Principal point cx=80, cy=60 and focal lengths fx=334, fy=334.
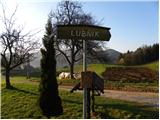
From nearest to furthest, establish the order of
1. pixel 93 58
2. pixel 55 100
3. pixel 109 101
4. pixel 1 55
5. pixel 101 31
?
pixel 101 31, pixel 55 100, pixel 109 101, pixel 1 55, pixel 93 58

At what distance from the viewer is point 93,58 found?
96.1ft

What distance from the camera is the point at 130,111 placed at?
39.5ft

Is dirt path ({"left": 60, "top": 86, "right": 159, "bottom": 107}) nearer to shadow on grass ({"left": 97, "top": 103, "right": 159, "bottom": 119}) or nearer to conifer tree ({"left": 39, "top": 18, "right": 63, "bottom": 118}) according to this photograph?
shadow on grass ({"left": 97, "top": 103, "right": 159, "bottom": 119})

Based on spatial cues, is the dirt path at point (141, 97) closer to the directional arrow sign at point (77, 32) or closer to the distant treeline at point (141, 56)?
the directional arrow sign at point (77, 32)

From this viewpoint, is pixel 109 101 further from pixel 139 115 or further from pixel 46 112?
pixel 46 112

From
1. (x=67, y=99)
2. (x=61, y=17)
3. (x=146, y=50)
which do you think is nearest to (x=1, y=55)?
(x=67, y=99)

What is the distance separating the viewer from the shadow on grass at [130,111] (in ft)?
38.1

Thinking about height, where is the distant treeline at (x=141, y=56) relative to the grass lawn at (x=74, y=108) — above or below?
above

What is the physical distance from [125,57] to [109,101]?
21.6m

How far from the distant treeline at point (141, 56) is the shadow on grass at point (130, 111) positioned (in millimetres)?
20543

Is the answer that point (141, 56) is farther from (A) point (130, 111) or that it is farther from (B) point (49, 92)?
(B) point (49, 92)

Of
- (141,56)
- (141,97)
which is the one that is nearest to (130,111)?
(141,97)

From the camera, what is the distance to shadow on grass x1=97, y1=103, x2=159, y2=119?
1161 cm

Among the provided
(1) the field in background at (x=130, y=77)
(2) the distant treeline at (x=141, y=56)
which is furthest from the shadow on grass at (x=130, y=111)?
(2) the distant treeline at (x=141, y=56)
